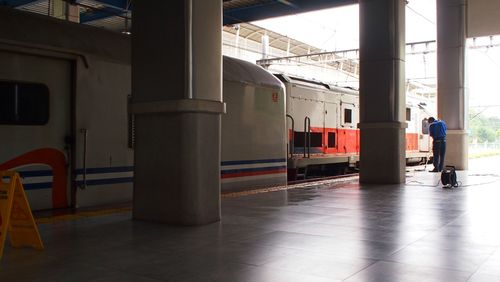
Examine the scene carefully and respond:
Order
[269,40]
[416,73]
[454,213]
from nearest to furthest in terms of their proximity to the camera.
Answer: [454,213]
[269,40]
[416,73]

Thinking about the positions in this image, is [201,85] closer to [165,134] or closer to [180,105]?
[180,105]

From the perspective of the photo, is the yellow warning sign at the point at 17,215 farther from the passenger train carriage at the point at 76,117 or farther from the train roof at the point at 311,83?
the train roof at the point at 311,83

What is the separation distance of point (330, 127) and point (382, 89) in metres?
3.14

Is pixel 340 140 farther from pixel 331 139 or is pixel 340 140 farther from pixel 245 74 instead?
pixel 245 74

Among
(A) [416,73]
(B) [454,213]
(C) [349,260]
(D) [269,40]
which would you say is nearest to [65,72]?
(C) [349,260]

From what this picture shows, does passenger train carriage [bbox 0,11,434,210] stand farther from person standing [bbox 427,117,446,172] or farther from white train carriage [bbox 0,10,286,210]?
person standing [bbox 427,117,446,172]

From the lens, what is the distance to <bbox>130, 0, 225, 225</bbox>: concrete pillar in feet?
20.2

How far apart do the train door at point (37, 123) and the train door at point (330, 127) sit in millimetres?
8788

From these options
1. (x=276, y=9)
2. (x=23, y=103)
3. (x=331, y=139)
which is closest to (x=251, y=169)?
(x=23, y=103)

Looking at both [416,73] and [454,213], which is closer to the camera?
[454,213]

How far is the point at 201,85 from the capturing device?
6.26m

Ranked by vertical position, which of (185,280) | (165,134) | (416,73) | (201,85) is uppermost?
(416,73)

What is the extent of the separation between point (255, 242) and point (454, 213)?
11.6 feet

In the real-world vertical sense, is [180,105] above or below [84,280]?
above
